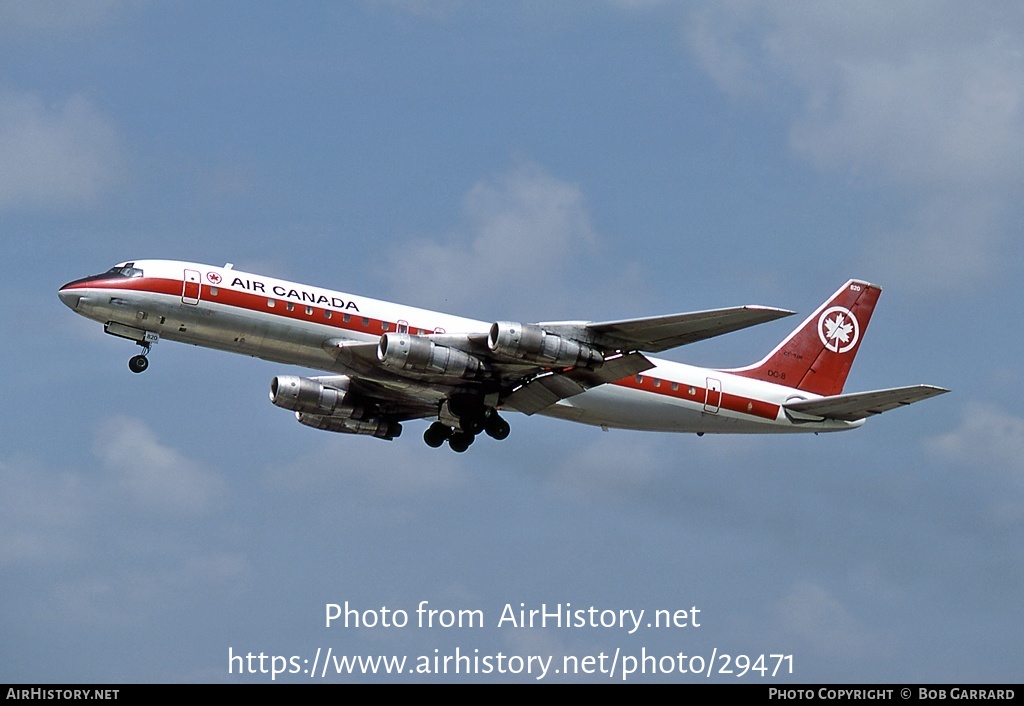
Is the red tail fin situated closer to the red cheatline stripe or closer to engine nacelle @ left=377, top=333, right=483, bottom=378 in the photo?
the red cheatline stripe

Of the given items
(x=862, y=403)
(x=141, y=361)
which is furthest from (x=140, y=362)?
(x=862, y=403)

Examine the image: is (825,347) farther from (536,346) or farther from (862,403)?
(536,346)

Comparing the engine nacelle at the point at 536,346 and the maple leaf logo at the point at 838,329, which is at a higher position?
the maple leaf logo at the point at 838,329

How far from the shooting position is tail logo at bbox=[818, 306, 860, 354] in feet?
191

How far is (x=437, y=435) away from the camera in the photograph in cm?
5453

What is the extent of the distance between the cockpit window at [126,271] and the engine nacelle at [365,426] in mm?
10322

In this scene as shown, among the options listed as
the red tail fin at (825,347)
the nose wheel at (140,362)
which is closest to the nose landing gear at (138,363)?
the nose wheel at (140,362)

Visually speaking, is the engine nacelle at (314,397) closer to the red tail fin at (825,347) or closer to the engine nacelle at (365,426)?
the engine nacelle at (365,426)

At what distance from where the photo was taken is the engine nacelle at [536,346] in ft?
153

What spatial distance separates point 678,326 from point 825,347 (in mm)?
13736

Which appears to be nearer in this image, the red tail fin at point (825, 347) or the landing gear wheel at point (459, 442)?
the landing gear wheel at point (459, 442)

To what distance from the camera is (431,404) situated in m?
54.8

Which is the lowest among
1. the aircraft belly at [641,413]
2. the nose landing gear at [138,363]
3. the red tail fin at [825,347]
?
the nose landing gear at [138,363]

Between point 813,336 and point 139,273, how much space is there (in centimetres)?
2525
